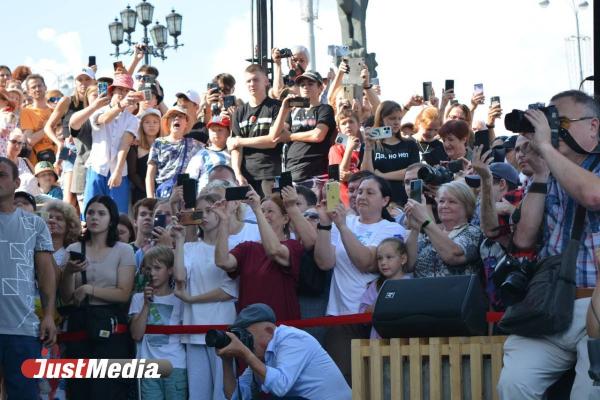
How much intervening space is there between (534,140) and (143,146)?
7.72m

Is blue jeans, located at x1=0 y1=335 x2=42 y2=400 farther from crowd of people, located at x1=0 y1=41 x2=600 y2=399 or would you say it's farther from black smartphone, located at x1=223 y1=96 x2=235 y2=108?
black smartphone, located at x1=223 y1=96 x2=235 y2=108

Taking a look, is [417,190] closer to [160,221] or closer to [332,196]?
Result: [332,196]

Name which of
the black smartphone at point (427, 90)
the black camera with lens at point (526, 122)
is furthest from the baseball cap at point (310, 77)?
the black camera with lens at point (526, 122)

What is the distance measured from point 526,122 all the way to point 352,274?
9.60ft

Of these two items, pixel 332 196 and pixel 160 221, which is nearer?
pixel 332 196

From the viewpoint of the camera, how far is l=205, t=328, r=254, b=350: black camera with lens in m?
8.02

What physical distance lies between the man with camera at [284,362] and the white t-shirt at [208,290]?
4.93 ft

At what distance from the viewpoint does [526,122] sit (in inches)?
274

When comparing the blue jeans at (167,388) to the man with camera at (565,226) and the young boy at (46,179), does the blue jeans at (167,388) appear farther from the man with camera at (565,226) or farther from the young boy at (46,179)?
the young boy at (46,179)

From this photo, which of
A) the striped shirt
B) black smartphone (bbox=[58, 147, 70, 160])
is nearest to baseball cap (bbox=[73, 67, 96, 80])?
black smartphone (bbox=[58, 147, 70, 160])

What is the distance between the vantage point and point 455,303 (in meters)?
7.46

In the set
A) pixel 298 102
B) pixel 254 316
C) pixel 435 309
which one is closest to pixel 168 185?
pixel 298 102

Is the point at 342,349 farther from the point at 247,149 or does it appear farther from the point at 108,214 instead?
the point at 247,149

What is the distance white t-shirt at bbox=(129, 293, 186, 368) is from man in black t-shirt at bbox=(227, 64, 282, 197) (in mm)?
2476
